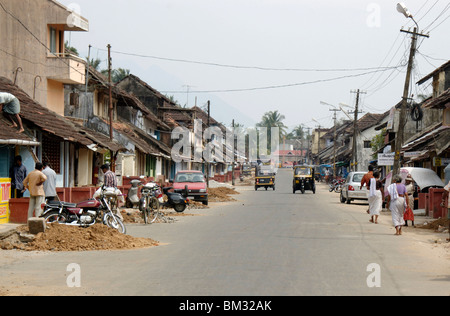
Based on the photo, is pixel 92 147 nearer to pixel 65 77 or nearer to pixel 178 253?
pixel 65 77

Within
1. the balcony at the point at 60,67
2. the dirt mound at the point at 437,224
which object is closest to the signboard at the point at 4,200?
the dirt mound at the point at 437,224

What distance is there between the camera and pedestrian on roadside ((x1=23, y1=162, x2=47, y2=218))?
17938 millimetres

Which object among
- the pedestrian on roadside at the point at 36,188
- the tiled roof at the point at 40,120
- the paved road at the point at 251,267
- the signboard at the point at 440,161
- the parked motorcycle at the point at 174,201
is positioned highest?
the tiled roof at the point at 40,120

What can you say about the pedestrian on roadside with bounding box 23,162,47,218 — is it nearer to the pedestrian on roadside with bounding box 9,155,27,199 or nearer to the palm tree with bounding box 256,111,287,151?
the pedestrian on roadside with bounding box 9,155,27,199

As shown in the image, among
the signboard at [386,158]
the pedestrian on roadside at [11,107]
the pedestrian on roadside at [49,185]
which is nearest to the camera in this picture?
the pedestrian on roadside at [49,185]

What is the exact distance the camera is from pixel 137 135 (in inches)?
2106

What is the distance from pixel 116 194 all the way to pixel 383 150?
Result: 43817mm

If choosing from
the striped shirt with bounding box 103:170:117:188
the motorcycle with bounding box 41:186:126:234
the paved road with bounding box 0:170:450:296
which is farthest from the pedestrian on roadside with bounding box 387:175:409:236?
the striped shirt with bounding box 103:170:117:188

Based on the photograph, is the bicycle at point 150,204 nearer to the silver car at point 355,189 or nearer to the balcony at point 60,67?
the balcony at point 60,67

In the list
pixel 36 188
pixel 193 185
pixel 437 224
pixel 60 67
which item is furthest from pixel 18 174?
pixel 437 224

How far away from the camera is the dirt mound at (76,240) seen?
48.3 feet

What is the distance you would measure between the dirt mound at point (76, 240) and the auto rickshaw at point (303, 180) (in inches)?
1584

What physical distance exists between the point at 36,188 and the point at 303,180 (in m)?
39.3
